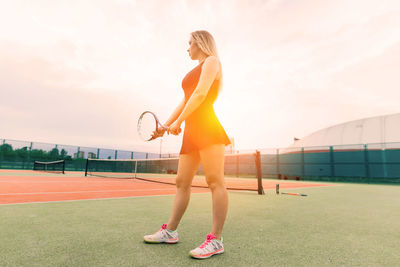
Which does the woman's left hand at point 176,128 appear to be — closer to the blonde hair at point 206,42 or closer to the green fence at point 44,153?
the blonde hair at point 206,42

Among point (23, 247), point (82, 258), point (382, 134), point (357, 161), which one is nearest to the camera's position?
point (82, 258)

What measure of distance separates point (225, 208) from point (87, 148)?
96.5 ft

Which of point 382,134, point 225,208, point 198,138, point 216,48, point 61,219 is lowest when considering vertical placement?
point 61,219

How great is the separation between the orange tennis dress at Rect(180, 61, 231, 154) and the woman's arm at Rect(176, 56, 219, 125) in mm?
118

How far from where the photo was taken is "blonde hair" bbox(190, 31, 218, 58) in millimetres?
2283

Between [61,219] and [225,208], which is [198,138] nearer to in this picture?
[225,208]

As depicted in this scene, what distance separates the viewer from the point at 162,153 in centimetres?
3325

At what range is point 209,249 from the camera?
72.2 inches

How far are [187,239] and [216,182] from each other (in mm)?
701

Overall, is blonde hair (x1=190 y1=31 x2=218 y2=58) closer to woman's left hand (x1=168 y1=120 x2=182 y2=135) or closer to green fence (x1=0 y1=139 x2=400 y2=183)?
woman's left hand (x1=168 y1=120 x2=182 y2=135)

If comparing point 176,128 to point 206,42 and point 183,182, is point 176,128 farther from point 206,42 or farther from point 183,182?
point 206,42

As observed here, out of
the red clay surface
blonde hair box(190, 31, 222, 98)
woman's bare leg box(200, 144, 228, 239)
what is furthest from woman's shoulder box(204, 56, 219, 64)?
the red clay surface

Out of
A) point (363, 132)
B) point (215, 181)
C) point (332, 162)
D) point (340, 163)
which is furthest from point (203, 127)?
A: point (363, 132)

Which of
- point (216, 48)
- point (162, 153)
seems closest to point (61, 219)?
point (216, 48)
